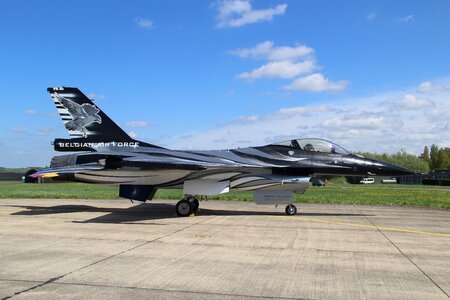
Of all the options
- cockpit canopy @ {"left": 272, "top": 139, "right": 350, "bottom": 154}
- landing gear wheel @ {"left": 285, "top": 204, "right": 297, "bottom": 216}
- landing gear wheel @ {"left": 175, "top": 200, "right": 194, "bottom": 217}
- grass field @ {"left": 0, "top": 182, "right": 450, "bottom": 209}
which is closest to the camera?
landing gear wheel @ {"left": 175, "top": 200, "right": 194, "bottom": 217}

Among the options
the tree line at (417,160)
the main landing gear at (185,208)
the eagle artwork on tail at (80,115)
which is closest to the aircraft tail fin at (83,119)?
the eagle artwork on tail at (80,115)

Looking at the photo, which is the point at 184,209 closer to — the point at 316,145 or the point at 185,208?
the point at 185,208

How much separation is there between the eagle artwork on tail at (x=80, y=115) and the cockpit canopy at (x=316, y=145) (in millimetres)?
7141

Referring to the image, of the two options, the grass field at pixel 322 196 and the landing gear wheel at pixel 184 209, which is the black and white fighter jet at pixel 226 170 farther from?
the grass field at pixel 322 196

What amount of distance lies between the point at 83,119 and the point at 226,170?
6.01 metres

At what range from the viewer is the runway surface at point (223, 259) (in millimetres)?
5457

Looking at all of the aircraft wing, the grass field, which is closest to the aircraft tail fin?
the aircraft wing

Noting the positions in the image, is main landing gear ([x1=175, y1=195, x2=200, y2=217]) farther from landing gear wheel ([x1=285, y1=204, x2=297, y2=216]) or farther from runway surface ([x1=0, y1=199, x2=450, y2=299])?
landing gear wheel ([x1=285, y1=204, x2=297, y2=216])

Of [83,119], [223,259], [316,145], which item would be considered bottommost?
[223,259]

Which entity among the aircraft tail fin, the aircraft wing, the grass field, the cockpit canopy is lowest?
the grass field

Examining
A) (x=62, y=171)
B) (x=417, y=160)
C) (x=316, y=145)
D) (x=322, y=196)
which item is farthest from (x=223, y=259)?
(x=417, y=160)

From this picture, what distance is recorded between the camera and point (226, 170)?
14.4m

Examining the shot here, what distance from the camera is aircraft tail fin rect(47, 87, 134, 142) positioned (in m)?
15.8

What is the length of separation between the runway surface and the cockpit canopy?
8.88ft
